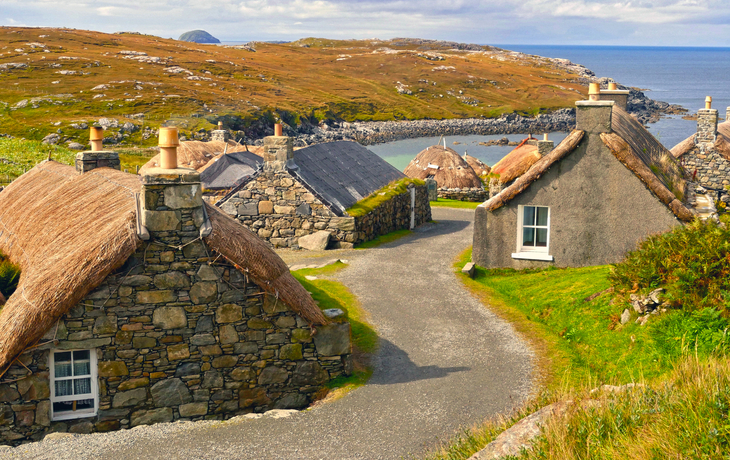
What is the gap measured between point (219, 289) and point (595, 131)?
40.4ft

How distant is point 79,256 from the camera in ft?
38.0

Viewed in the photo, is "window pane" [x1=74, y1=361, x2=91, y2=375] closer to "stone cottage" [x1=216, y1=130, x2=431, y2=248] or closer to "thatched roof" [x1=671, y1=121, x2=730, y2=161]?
"stone cottage" [x1=216, y1=130, x2=431, y2=248]

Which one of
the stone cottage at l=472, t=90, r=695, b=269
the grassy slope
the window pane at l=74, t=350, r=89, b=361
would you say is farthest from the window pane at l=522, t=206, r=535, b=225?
the grassy slope

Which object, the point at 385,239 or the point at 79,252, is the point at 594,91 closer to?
the point at 385,239

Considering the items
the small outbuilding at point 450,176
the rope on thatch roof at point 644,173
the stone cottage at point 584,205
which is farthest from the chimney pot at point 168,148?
the small outbuilding at point 450,176

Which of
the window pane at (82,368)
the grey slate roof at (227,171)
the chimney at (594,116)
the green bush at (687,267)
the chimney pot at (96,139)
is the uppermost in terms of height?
the chimney at (594,116)

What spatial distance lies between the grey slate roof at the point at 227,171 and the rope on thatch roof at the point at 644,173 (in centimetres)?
1760

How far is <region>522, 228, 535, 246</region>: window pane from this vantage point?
20.5m

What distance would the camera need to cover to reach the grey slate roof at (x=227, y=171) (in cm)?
3206

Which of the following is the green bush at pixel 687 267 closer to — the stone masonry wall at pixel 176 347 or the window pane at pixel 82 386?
the stone masonry wall at pixel 176 347

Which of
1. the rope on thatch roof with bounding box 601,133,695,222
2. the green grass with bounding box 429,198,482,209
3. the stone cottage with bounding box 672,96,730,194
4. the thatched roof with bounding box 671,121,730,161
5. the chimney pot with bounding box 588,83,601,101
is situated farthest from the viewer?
the green grass with bounding box 429,198,482,209

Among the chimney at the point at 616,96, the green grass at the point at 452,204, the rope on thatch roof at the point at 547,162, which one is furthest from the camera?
the green grass at the point at 452,204

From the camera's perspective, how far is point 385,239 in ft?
91.0

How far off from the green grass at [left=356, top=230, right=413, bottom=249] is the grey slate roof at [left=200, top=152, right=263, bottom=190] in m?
7.65
